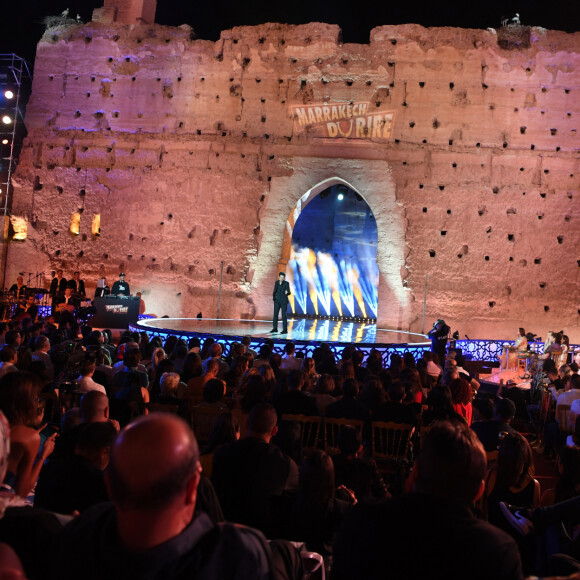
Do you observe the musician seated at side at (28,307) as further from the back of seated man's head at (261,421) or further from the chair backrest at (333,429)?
the back of seated man's head at (261,421)

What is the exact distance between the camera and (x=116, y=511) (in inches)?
64.7

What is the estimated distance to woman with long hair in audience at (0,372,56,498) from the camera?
10.6ft

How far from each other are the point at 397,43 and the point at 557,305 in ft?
32.5

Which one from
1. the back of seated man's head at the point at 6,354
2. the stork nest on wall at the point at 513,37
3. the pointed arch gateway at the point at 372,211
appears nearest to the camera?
the back of seated man's head at the point at 6,354

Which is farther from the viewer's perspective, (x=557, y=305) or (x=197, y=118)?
(x=197, y=118)

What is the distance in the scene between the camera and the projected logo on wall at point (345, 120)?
18.9 m

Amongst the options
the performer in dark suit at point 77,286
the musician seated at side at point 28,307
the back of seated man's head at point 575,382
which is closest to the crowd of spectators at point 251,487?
the back of seated man's head at point 575,382

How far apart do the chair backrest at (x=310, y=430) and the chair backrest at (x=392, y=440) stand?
48cm

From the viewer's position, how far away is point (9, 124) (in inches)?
830

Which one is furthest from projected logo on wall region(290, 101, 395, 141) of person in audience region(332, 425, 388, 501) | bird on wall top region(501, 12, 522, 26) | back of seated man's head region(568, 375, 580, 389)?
person in audience region(332, 425, 388, 501)

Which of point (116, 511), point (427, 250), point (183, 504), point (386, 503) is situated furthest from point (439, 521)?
point (427, 250)

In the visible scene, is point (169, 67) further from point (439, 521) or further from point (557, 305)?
point (439, 521)

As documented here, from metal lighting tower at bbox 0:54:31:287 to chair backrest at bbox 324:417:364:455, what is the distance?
18.0 m

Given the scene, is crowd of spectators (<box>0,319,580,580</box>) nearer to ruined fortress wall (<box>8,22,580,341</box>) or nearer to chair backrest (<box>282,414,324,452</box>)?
chair backrest (<box>282,414,324,452</box>)
